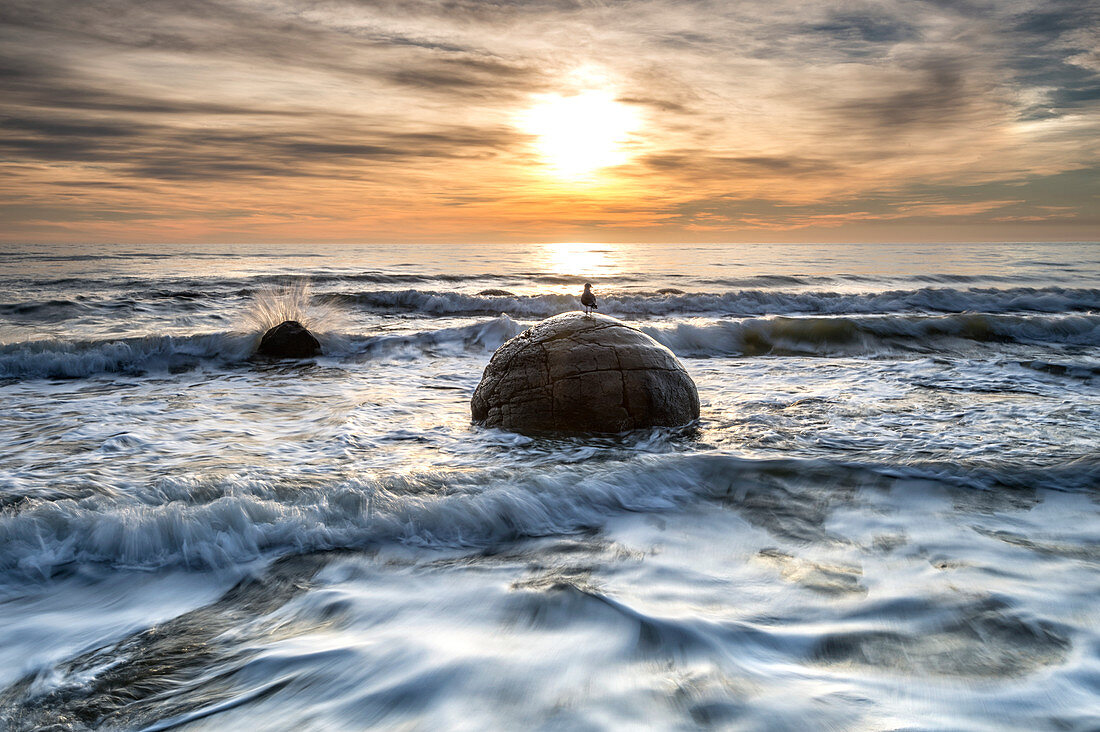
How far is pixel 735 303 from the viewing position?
64.5ft

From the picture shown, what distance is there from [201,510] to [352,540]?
971 mm

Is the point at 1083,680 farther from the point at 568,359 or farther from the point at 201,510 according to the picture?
the point at 201,510

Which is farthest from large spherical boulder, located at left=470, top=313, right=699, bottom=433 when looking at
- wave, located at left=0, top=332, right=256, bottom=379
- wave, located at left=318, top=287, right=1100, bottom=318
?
wave, located at left=318, top=287, right=1100, bottom=318

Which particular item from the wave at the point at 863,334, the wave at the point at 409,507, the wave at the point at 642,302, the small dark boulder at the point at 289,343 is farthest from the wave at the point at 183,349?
the wave at the point at 409,507

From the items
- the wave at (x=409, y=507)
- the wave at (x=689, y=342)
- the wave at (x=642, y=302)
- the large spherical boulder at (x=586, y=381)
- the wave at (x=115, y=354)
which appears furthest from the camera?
the wave at (x=642, y=302)

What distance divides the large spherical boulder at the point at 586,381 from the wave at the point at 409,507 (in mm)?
502

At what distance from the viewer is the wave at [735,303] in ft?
62.0

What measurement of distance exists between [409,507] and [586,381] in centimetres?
177

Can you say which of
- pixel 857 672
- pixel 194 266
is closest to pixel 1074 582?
pixel 857 672

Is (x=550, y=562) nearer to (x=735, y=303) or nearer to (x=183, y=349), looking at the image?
(x=183, y=349)

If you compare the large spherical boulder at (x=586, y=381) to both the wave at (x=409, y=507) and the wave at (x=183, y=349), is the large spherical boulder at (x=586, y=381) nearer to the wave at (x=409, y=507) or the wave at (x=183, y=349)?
the wave at (x=409, y=507)

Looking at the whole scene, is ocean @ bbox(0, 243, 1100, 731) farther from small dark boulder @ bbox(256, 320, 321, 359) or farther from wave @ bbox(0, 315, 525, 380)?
small dark boulder @ bbox(256, 320, 321, 359)

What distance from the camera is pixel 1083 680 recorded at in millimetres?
2557

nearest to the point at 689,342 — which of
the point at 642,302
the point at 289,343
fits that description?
the point at 642,302
